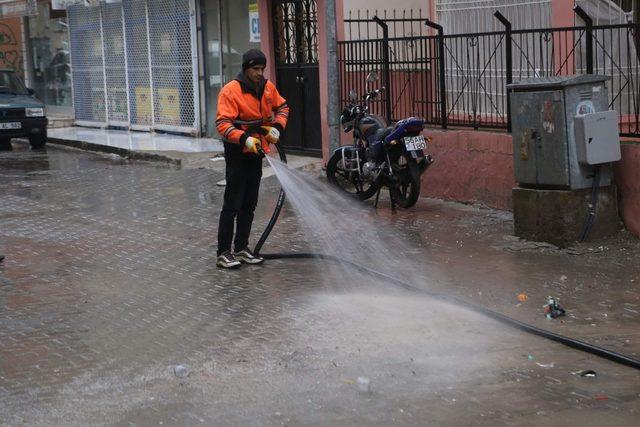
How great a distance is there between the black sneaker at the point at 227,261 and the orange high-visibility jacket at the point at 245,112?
929 mm

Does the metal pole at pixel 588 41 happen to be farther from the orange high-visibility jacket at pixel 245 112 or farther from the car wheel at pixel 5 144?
the car wheel at pixel 5 144

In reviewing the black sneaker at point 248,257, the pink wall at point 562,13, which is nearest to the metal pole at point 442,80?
the pink wall at point 562,13

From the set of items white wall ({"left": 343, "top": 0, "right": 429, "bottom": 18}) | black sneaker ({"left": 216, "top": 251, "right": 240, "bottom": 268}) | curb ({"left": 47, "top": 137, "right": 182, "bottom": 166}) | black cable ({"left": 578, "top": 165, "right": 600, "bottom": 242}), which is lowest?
black sneaker ({"left": 216, "top": 251, "right": 240, "bottom": 268})

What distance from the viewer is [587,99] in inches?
339

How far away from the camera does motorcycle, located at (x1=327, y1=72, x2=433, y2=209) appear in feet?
34.9

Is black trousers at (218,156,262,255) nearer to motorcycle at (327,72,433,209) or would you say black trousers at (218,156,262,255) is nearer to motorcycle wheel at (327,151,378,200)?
motorcycle at (327,72,433,209)

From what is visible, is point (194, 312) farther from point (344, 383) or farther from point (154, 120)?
point (154, 120)

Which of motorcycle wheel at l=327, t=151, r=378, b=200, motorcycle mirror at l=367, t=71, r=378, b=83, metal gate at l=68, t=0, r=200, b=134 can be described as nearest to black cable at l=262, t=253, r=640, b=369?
motorcycle wheel at l=327, t=151, r=378, b=200

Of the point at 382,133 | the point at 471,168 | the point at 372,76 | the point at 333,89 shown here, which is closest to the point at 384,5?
the point at 333,89

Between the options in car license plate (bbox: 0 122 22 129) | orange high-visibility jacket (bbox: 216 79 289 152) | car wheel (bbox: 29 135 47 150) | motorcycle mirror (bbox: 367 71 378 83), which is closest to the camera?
orange high-visibility jacket (bbox: 216 79 289 152)

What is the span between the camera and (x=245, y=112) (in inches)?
326

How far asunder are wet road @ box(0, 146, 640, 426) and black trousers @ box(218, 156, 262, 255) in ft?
1.06

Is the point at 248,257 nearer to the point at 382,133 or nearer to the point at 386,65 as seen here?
the point at 382,133

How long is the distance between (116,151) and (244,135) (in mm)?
11000
